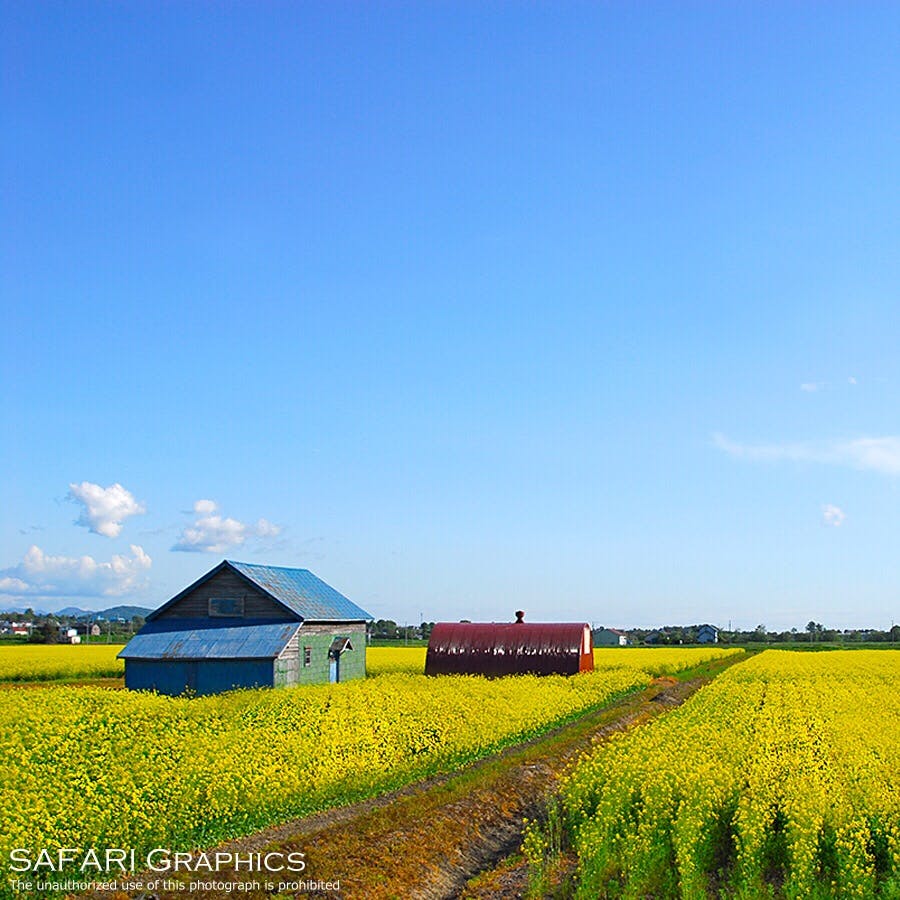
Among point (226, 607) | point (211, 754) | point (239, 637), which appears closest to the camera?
point (211, 754)

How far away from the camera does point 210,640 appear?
108 feet

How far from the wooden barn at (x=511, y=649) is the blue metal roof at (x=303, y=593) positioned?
8875mm

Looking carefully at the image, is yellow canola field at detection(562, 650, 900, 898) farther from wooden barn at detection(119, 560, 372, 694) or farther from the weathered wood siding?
wooden barn at detection(119, 560, 372, 694)

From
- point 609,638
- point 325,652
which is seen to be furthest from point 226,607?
point 609,638

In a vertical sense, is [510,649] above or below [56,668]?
above

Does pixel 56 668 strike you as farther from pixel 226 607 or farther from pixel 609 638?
pixel 609 638

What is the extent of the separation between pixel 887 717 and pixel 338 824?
59.3 ft

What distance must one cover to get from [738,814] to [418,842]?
4.71 metres

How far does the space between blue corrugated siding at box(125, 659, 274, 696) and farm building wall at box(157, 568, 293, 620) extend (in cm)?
242

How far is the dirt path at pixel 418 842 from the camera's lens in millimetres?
11547

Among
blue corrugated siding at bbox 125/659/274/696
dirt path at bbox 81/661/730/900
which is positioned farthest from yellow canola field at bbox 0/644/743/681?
dirt path at bbox 81/661/730/900

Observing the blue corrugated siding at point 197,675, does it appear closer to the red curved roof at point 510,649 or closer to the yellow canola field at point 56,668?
the red curved roof at point 510,649

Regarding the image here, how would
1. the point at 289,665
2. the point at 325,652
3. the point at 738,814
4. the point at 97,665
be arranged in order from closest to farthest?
the point at 738,814, the point at 289,665, the point at 325,652, the point at 97,665

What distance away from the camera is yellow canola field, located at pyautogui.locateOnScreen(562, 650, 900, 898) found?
11.8m
